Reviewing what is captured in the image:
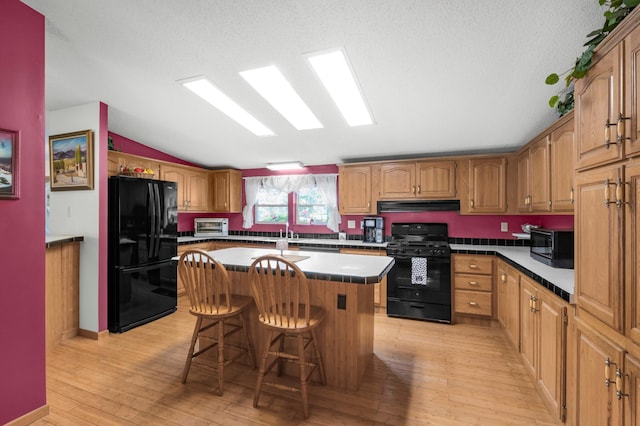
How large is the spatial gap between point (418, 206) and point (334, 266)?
2349 mm

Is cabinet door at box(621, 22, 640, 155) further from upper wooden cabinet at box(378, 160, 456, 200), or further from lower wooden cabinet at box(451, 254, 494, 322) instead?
upper wooden cabinet at box(378, 160, 456, 200)

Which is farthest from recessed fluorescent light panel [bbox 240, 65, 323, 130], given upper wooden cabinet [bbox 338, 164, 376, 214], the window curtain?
the window curtain

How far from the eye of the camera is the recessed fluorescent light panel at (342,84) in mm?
2309

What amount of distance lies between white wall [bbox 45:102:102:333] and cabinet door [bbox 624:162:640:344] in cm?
416

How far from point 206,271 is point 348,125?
229cm

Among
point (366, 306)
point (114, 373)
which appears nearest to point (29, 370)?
point (114, 373)

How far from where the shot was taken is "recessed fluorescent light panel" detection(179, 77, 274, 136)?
110 inches

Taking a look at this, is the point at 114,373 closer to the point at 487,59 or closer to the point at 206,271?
the point at 206,271

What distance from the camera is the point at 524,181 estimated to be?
3303 mm

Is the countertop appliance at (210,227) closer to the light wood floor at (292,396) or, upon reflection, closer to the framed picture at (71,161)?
the framed picture at (71,161)

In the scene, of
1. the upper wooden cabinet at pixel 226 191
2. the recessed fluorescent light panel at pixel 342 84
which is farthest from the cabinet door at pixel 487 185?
the upper wooden cabinet at pixel 226 191

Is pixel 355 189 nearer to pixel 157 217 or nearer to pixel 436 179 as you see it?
pixel 436 179

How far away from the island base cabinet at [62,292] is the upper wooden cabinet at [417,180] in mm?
3840

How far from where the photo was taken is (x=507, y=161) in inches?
145
